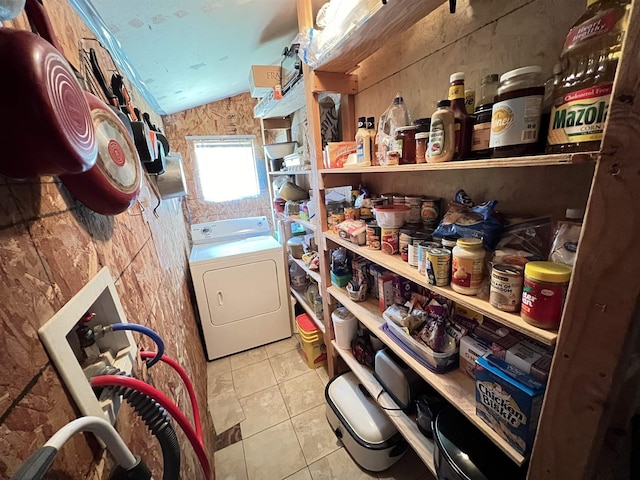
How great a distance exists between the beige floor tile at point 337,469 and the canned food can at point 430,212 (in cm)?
142

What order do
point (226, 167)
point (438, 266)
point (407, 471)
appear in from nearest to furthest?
point (438, 266) → point (407, 471) → point (226, 167)

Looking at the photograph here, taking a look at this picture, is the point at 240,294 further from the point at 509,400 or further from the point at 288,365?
the point at 509,400

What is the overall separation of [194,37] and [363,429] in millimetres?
2214

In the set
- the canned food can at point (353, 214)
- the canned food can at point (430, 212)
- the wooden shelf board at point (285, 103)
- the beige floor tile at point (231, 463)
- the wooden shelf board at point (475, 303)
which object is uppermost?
the wooden shelf board at point (285, 103)

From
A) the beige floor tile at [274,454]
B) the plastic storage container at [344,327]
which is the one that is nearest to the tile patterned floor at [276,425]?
the beige floor tile at [274,454]

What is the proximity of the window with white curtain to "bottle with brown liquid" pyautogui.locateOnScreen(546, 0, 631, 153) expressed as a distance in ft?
9.70

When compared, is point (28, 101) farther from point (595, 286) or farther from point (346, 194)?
point (346, 194)

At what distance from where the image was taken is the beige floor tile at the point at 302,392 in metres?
1.87

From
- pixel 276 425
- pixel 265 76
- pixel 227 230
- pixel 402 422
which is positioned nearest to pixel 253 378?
pixel 276 425

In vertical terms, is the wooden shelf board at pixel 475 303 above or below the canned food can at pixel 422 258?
below

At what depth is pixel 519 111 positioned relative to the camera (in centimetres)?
56

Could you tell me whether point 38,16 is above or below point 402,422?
above

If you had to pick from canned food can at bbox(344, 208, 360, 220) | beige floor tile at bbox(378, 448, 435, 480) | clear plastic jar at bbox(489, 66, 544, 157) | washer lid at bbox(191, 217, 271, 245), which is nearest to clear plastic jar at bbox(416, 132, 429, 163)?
clear plastic jar at bbox(489, 66, 544, 157)

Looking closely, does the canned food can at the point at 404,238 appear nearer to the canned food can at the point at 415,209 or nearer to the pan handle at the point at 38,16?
the canned food can at the point at 415,209
